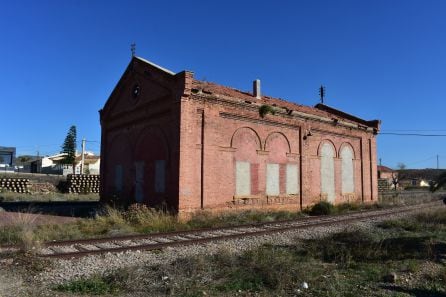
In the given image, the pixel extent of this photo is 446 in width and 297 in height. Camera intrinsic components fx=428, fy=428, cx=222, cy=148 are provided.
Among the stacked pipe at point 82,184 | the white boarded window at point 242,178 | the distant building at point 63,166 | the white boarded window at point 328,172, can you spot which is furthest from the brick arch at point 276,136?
the distant building at point 63,166

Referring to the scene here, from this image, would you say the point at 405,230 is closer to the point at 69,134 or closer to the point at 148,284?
the point at 148,284

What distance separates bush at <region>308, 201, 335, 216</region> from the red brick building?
2.50 ft

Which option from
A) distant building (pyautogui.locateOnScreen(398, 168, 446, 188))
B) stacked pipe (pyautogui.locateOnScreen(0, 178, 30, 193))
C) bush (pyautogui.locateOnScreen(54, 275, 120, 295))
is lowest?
bush (pyautogui.locateOnScreen(54, 275, 120, 295))

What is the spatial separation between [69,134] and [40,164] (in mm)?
27493

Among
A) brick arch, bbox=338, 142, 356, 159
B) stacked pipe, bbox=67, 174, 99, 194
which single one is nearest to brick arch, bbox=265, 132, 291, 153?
brick arch, bbox=338, 142, 356, 159

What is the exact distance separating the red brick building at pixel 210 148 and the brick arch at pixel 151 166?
5 centimetres

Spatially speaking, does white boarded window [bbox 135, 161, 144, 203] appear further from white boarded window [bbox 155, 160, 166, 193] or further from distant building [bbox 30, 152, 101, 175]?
distant building [bbox 30, 152, 101, 175]

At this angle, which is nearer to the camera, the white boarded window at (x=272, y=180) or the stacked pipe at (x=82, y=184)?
the white boarded window at (x=272, y=180)

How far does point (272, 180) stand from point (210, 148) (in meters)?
4.78

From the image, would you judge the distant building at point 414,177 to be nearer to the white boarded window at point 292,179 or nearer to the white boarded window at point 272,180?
the white boarded window at point 292,179

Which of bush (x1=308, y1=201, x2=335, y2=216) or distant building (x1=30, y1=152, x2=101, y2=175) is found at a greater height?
distant building (x1=30, y1=152, x2=101, y2=175)

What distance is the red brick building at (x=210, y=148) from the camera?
18.7m

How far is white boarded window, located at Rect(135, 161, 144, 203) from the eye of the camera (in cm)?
2136

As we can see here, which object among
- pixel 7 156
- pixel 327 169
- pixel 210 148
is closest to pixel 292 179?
pixel 327 169
